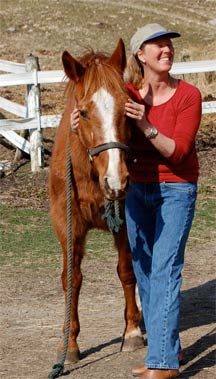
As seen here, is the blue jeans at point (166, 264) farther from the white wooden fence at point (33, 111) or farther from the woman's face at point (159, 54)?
the white wooden fence at point (33, 111)

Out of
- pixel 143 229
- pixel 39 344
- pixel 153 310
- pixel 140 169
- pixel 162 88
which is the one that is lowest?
pixel 39 344

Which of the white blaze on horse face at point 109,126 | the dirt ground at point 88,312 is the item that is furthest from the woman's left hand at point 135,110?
the dirt ground at point 88,312

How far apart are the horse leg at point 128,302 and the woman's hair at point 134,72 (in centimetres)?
119

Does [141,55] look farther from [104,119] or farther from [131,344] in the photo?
[131,344]

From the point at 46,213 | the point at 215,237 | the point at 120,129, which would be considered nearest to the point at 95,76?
the point at 120,129

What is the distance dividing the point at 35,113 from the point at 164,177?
260 inches

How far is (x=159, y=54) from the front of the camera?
15.8 feet

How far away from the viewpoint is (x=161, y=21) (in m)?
25.7

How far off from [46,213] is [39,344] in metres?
3.73

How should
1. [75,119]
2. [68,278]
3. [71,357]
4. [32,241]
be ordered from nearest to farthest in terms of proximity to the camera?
[75,119], [68,278], [71,357], [32,241]

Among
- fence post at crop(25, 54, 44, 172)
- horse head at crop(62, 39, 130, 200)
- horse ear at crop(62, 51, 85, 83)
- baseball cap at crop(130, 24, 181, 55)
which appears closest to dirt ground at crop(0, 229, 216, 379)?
horse head at crop(62, 39, 130, 200)

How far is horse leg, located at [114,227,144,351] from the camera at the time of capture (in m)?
5.88

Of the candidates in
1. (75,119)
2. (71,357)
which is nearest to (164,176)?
(75,119)

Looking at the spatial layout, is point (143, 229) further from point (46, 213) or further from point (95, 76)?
point (46, 213)
